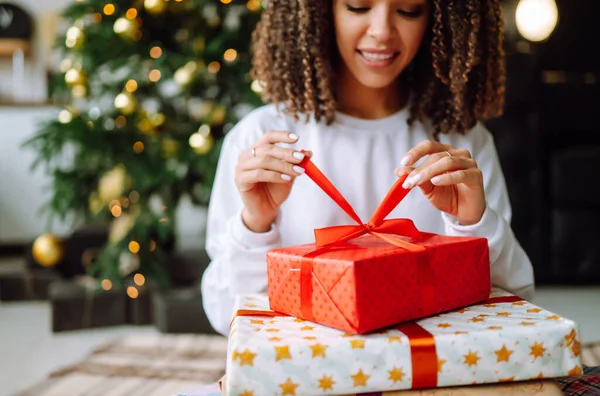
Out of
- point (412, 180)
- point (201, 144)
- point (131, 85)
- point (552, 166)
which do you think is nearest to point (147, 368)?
point (201, 144)

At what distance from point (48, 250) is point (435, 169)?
197 cm

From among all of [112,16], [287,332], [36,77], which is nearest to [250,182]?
[287,332]

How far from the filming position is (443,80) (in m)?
0.92

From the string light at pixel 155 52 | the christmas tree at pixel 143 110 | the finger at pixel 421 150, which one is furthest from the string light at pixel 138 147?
the finger at pixel 421 150

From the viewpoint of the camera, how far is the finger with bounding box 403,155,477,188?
25.3 inches

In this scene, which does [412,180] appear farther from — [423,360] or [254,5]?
[254,5]

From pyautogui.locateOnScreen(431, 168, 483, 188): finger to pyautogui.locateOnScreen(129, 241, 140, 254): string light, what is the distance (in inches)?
57.5

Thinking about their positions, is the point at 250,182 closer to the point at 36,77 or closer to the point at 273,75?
the point at 273,75

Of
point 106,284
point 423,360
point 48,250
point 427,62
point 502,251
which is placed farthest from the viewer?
point 48,250

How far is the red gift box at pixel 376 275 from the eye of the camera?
1.79 feet

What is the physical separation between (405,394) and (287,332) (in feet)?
0.38

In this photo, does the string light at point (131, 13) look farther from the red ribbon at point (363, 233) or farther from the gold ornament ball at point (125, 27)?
the red ribbon at point (363, 233)

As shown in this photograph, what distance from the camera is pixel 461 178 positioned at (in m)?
0.68

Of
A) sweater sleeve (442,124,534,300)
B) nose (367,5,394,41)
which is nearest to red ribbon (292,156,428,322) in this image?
sweater sleeve (442,124,534,300)
